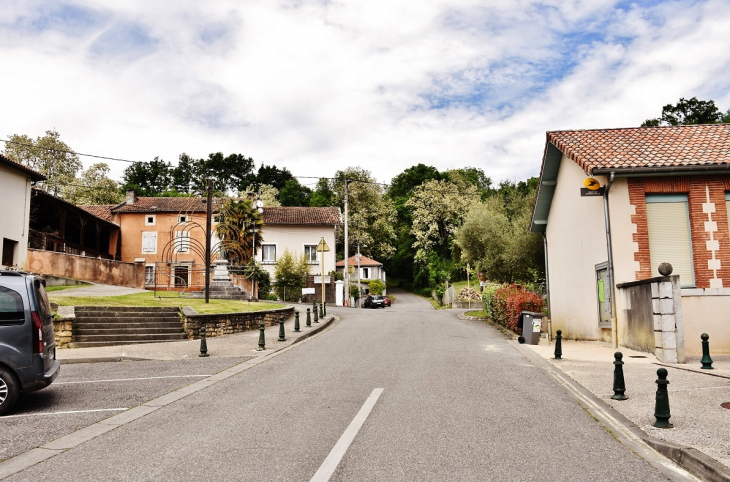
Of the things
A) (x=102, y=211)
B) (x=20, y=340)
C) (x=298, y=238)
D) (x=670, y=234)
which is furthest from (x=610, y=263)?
(x=102, y=211)

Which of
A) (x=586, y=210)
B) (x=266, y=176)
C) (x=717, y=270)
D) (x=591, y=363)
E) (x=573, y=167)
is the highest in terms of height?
(x=266, y=176)

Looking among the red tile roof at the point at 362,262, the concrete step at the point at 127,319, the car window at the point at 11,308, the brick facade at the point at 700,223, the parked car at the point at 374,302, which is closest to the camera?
the car window at the point at 11,308

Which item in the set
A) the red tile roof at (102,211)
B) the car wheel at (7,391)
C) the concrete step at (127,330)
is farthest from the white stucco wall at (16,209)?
the car wheel at (7,391)

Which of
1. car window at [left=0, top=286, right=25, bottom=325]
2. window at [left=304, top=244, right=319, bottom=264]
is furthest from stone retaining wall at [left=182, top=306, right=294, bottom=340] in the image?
window at [left=304, top=244, right=319, bottom=264]

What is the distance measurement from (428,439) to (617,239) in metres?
11.3

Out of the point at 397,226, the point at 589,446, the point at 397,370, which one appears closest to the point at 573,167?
the point at 397,370

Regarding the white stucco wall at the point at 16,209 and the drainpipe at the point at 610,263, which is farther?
the white stucco wall at the point at 16,209

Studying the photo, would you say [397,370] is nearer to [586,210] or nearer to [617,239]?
[617,239]

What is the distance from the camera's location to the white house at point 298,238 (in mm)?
49906

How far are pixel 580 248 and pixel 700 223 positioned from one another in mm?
4136

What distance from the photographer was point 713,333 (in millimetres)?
13453

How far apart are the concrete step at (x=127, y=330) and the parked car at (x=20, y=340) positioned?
A: 8.41 m

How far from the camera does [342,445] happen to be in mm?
5984

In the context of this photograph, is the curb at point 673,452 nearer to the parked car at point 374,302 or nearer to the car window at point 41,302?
the car window at point 41,302
